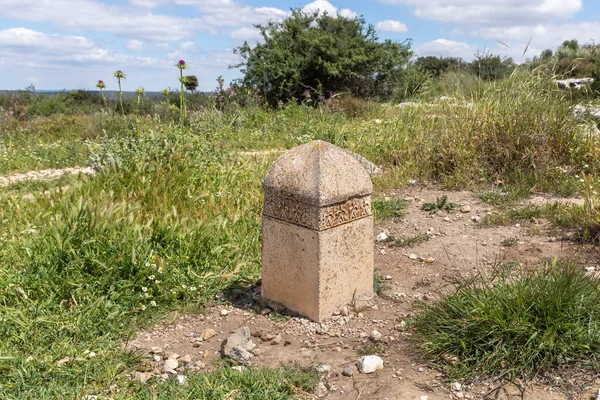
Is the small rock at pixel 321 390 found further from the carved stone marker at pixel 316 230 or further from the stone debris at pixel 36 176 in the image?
the stone debris at pixel 36 176

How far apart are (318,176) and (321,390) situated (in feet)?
3.66

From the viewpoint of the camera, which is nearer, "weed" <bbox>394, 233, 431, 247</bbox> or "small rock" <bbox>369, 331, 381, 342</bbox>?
"small rock" <bbox>369, 331, 381, 342</bbox>

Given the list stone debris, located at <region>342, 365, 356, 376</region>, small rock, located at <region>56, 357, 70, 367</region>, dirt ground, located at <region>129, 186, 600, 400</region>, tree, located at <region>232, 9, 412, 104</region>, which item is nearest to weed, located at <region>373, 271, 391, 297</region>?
dirt ground, located at <region>129, 186, 600, 400</region>

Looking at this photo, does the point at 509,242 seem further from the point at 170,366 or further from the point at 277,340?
the point at 170,366

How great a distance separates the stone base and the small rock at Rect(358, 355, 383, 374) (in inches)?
20.9

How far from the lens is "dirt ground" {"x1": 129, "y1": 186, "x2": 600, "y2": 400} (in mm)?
2504

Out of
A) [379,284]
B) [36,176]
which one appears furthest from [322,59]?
[379,284]

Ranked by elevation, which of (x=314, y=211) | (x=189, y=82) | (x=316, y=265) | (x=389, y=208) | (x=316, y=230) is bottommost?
(x=389, y=208)

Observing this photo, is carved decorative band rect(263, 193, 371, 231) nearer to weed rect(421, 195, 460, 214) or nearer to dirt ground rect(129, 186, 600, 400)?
dirt ground rect(129, 186, 600, 400)

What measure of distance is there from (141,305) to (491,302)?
1965mm

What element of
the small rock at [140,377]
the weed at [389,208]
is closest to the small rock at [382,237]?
the weed at [389,208]

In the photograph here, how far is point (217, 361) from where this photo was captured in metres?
2.89

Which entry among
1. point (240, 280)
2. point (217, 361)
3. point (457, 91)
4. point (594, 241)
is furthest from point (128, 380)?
point (457, 91)

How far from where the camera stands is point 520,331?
100 inches
